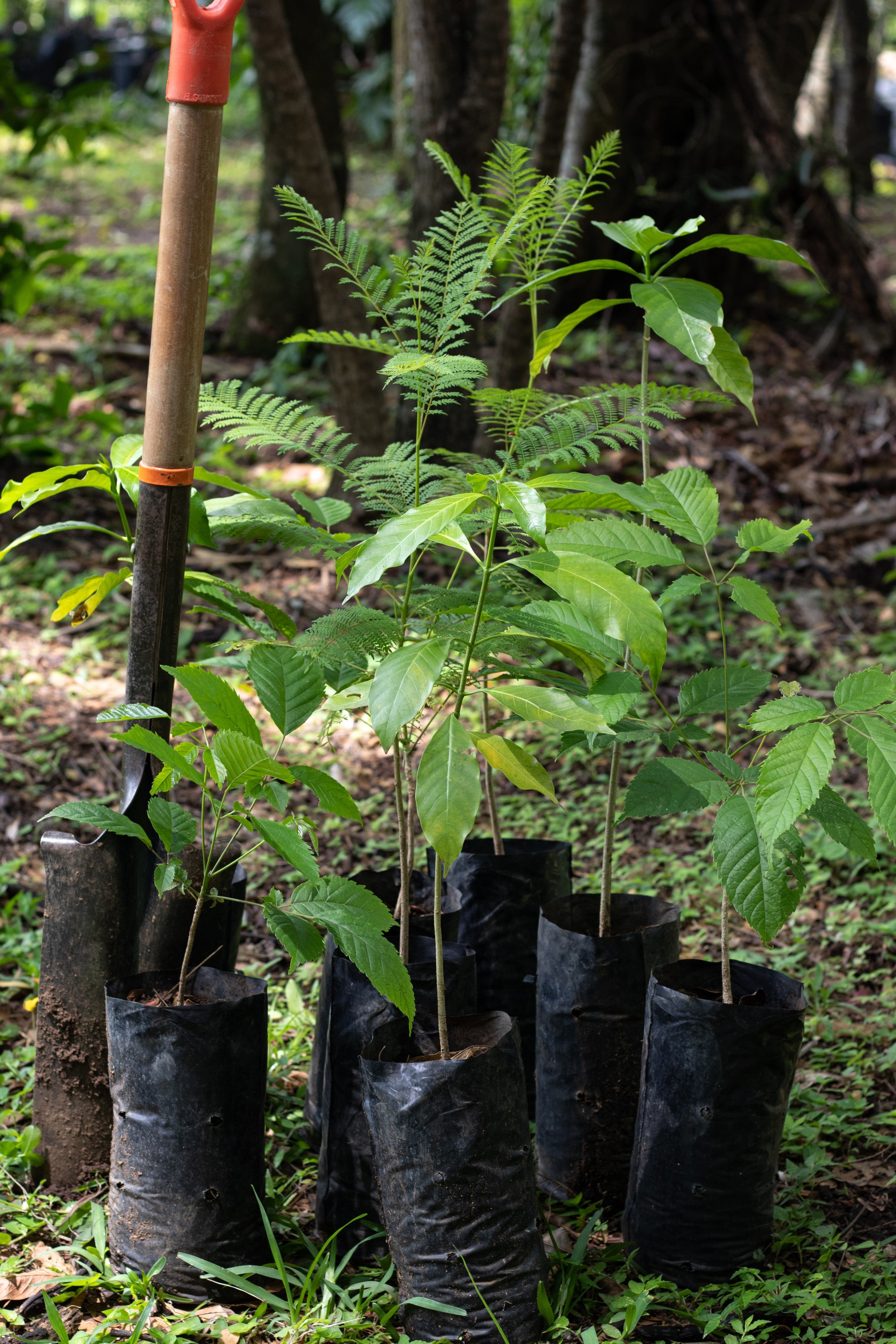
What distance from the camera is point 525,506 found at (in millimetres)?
1080

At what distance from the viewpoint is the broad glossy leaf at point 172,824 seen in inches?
55.0

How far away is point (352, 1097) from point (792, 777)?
0.82m

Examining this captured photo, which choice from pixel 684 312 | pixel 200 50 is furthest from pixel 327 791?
pixel 200 50

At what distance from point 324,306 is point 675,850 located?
6.78 ft

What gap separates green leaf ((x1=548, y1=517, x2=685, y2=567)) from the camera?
1.32m

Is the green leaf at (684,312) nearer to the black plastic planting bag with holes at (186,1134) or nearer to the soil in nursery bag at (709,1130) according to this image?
the soil in nursery bag at (709,1130)

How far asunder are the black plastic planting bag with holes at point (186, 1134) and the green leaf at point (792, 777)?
0.70 meters

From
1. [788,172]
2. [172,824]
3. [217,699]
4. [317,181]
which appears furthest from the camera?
[788,172]

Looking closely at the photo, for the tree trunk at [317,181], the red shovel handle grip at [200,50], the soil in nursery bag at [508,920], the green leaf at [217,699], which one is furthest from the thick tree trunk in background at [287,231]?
the green leaf at [217,699]

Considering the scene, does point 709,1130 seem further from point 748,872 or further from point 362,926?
point 362,926

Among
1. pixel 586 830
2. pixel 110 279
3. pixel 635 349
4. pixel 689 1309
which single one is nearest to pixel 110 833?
pixel 689 1309

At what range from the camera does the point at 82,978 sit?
1.55 m

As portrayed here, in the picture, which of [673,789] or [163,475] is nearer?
[673,789]

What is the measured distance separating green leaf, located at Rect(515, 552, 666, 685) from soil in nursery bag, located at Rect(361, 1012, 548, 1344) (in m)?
0.52
